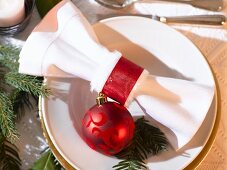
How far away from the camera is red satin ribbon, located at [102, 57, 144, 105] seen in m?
0.53

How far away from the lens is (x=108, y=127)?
1.68ft

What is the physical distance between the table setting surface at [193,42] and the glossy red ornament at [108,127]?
117 mm

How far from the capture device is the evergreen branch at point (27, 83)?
1.86 feet

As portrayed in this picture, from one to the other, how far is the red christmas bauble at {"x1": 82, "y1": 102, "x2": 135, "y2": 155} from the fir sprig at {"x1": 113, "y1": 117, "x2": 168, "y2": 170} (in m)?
0.03

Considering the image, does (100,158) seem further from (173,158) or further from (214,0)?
(214,0)

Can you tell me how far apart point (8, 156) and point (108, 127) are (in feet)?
0.52

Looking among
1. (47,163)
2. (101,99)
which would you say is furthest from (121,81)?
(47,163)

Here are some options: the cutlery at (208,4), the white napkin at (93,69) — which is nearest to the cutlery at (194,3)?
the cutlery at (208,4)

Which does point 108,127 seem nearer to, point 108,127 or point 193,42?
point 108,127

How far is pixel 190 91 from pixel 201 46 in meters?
0.15

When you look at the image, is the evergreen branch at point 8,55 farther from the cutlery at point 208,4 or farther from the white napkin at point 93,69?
the cutlery at point 208,4

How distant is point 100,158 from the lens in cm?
56

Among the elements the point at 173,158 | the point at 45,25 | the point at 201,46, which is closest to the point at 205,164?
the point at 173,158

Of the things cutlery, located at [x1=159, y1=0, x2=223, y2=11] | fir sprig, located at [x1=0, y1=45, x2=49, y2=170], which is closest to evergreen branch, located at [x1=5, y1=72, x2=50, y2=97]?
fir sprig, located at [x1=0, y1=45, x2=49, y2=170]
